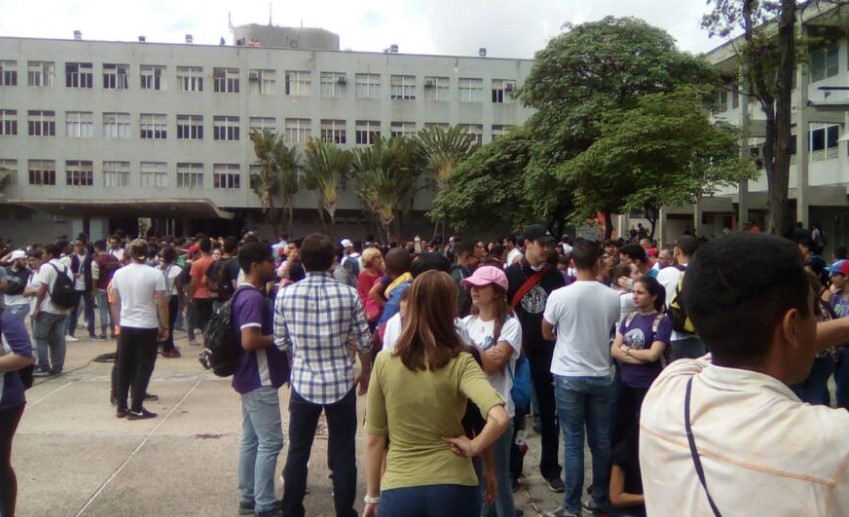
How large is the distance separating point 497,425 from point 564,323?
7.48 ft

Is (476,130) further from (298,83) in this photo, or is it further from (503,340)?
(503,340)

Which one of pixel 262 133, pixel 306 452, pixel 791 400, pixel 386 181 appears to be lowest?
pixel 306 452

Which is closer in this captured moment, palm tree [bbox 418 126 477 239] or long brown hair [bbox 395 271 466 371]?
long brown hair [bbox 395 271 466 371]

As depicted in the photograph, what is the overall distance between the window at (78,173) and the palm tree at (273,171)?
32.3 ft

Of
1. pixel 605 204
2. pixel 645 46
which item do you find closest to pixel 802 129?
pixel 645 46

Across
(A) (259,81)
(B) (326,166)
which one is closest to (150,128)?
(A) (259,81)

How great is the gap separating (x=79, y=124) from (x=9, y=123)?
405 centimetres

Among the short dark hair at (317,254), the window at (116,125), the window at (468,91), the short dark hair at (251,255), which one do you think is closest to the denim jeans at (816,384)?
the short dark hair at (317,254)

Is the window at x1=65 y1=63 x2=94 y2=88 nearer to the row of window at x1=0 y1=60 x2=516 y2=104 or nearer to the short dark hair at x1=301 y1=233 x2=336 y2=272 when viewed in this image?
the row of window at x1=0 y1=60 x2=516 y2=104

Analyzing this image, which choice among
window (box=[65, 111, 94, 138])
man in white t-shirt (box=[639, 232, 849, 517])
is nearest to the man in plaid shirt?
man in white t-shirt (box=[639, 232, 849, 517])

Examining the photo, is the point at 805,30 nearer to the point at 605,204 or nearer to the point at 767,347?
the point at 605,204

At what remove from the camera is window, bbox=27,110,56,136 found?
145 feet

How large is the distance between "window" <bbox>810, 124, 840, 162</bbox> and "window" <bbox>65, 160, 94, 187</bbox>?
39011mm

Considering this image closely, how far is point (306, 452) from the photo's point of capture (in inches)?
190
